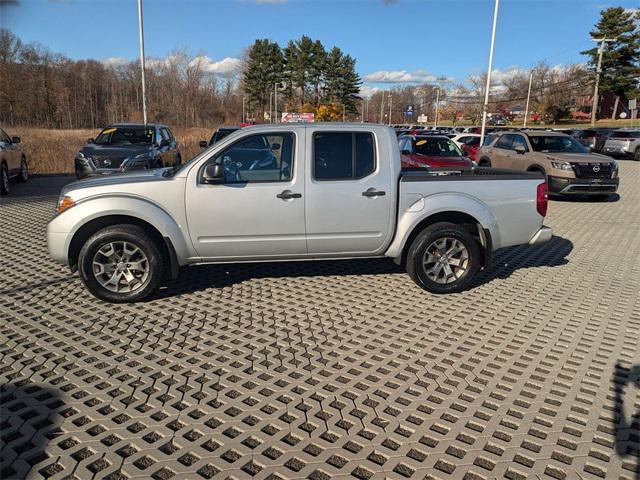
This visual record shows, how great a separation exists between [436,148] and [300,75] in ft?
194

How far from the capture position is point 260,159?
5.02 metres

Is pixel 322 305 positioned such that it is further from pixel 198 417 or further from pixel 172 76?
pixel 172 76

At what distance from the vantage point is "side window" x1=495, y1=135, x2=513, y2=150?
13770 mm

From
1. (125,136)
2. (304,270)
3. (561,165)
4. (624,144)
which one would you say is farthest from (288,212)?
(624,144)

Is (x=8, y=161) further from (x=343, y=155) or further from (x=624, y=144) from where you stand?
(x=624, y=144)

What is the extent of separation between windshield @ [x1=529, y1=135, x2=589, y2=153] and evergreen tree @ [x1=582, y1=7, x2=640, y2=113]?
6003 cm

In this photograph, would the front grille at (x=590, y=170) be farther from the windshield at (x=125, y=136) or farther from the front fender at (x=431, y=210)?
the windshield at (x=125, y=136)

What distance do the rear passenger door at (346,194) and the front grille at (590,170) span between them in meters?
8.53

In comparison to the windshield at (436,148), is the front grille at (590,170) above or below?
below

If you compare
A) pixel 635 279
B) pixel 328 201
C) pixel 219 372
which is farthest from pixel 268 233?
pixel 635 279

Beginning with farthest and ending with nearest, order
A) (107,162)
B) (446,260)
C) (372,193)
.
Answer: (107,162) < (446,260) < (372,193)

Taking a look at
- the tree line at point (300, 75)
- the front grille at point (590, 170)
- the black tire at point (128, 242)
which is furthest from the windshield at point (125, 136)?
the tree line at point (300, 75)

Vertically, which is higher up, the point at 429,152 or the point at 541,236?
the point at 429,152

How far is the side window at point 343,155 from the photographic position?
5.05m
